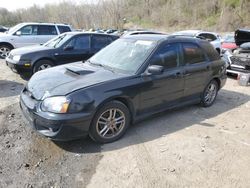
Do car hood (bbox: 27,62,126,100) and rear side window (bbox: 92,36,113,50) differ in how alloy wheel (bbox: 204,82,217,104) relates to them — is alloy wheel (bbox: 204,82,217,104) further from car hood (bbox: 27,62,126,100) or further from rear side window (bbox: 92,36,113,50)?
rear side window (bbox: 92,36,113,50)

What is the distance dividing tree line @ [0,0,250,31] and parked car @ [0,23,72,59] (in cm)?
2904

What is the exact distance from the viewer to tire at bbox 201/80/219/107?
597cm

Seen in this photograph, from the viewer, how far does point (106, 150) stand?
4016 mm

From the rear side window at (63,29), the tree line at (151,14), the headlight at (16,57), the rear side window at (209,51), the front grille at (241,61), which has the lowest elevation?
the tree line at (151,14)

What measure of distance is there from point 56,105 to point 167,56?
2.28 meters

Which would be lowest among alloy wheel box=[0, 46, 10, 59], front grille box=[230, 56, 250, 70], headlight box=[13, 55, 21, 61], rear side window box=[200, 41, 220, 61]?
alloy wheel box=[0, 46, 10, 59]

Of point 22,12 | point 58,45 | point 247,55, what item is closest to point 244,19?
point 247,55

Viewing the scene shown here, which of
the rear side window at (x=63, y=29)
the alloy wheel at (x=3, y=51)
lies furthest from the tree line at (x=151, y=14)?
the alloy wheel at (x=3, y=51)

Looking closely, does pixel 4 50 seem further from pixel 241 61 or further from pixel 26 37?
pixel 241 61

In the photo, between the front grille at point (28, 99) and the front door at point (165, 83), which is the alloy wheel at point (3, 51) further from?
the front door at point (165, 83)

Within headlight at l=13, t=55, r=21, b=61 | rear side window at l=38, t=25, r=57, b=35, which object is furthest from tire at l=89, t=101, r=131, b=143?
rear side window at l=38, t=25, r=57, b=35

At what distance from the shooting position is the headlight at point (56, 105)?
3.66 meters

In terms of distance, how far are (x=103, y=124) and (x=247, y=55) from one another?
250 inches

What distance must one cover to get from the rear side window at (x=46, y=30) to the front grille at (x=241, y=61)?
8.16 metres
